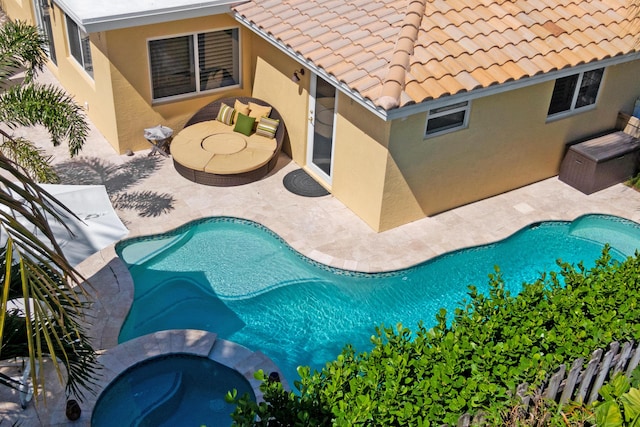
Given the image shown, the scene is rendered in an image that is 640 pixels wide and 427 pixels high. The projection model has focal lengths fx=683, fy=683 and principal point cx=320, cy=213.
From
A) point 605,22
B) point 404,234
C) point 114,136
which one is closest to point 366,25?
point 404,234

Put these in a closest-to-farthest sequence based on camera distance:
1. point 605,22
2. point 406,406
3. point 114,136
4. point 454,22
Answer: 1. point 406,406
2. point 454,22
3. point 605,22
4. point 114,136

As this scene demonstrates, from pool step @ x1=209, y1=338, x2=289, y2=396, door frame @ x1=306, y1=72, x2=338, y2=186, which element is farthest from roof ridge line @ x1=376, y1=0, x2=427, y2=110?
pool step @ x1=209, y1=338, x2=289, y2=396

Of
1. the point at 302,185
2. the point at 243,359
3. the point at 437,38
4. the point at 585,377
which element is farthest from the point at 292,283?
the point at 585,377

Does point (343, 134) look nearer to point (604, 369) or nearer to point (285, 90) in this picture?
point (285, 90)

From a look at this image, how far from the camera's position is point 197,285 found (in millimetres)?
14391

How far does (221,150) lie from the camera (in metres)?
17.6

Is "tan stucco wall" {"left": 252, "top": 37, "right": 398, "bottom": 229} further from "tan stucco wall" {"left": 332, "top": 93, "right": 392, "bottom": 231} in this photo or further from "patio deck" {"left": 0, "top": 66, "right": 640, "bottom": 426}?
"patio deck" {"left": 0, "top": 66, "right": 640, "bottom": 426}

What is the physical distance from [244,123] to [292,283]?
5505mm

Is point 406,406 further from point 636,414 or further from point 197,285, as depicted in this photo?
point 197,285

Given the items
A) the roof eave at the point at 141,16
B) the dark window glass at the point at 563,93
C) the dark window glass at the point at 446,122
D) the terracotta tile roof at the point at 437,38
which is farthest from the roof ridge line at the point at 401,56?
the roof eave at the point at 141,16

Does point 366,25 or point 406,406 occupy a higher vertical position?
point 366,25

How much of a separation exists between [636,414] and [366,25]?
1032 centimetres

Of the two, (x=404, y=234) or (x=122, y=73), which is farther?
(x=122, y=73)

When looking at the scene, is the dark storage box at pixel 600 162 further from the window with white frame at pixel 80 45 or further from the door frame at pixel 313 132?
the window with white frame at pixel 80 45
